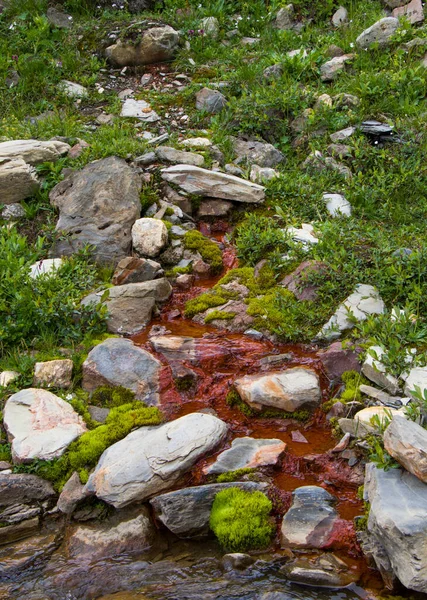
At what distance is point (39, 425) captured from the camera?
5.40 meters

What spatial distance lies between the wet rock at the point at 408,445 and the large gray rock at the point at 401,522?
0.36 ft

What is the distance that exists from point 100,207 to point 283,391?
3785 millimetres

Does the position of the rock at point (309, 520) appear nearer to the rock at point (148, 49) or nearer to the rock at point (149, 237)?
Answer: the rock at point (149, 237)

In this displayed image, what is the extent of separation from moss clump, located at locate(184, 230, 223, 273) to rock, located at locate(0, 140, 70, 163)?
2325mm

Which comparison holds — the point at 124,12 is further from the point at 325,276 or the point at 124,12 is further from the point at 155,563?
the point at 155,563

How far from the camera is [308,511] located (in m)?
4.45

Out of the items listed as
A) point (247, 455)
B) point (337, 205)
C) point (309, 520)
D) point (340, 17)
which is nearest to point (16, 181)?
point (337, 205)

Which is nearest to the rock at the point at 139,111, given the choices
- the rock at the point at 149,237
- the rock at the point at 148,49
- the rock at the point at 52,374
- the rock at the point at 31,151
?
the rock at the point at 148,49

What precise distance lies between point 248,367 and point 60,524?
2137 millimetres

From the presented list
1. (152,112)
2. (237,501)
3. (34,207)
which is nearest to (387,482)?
(237,501)

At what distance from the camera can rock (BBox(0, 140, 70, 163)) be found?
8.58 m

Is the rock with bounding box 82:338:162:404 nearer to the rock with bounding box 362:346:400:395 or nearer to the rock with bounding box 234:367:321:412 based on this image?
the rock with bounding box 234:367:321:412

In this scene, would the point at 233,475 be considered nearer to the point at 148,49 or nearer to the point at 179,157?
the point at 179,157

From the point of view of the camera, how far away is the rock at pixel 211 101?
1051 centimetres
